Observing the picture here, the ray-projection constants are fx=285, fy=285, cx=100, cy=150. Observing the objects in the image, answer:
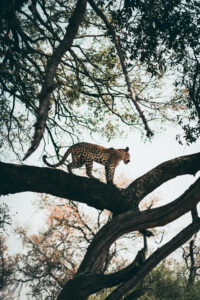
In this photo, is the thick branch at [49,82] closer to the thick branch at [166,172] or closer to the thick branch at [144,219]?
the thick branch at [144,219]

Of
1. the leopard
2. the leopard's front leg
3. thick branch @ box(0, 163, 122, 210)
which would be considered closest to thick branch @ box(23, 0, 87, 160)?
thick branch @ box(0, 163, 122, 210)

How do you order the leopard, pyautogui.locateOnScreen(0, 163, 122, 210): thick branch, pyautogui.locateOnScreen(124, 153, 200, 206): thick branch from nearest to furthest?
pyautogui.locateOnScreen(0, 163, 122, 210): thick branch
pyautogui.locateOnScreen(124, 153, 200, 206): thick branch
the leopard

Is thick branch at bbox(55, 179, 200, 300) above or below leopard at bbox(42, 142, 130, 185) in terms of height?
Answer: below

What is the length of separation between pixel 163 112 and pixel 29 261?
1289 cm

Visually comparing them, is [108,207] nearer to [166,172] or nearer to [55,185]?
[55,185]

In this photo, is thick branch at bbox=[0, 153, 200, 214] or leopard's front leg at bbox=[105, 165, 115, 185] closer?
thick branch at bbox=[0, 153, 200, 214]

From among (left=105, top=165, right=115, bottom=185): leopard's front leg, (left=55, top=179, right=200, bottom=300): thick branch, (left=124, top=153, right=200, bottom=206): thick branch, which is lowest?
(left=55, top=179, right=200, bottom=300): thick branch

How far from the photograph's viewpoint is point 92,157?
7.18 meters

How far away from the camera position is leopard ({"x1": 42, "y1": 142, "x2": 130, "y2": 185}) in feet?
22.9

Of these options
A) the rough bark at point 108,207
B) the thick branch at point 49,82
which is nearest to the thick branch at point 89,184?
the rough bark at point 108,207

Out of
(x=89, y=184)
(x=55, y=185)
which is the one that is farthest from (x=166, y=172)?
(x=55, y=185)

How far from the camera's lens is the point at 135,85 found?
917cm

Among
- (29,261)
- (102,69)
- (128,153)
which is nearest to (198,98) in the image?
(128,153)

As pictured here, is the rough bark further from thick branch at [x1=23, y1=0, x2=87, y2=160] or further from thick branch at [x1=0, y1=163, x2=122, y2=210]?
thick branch at [x1=23, y1=0, x2=87, y2=160]
